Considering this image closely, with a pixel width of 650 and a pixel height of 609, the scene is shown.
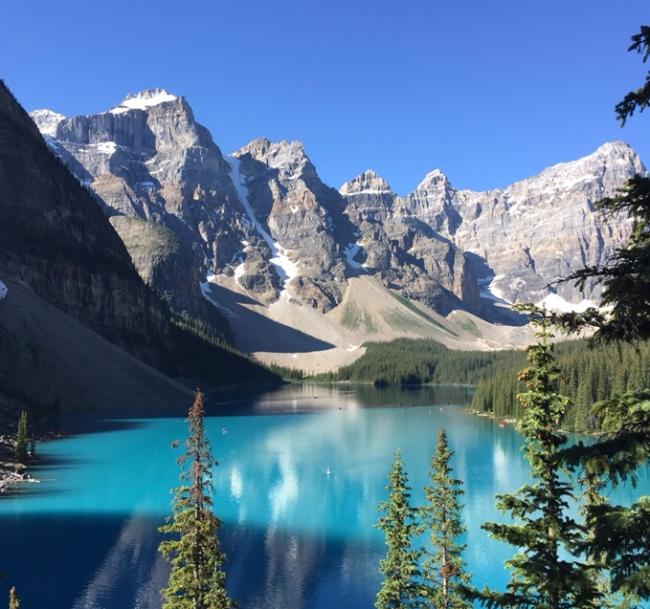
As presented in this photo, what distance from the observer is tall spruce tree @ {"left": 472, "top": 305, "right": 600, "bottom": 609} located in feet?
34.3

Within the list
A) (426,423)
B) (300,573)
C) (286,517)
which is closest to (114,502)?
(286,517)

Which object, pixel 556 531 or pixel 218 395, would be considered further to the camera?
pixel 218 395

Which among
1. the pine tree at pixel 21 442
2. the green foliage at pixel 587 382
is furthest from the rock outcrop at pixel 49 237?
the green foliage at pixel 587 382

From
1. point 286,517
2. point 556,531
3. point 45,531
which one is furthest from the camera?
point 286,517

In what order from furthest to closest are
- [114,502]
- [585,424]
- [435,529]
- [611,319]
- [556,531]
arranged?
[585,424] → [114,502] → [435,529] → [556,531] → [611,319]

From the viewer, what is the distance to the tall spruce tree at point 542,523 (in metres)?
10.5

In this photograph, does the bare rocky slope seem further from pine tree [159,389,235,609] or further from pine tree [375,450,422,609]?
pine tree [375,450,422,609]

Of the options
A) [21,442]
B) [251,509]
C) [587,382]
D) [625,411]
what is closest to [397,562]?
[625,411]

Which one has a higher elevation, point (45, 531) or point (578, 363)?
point (578, 363)

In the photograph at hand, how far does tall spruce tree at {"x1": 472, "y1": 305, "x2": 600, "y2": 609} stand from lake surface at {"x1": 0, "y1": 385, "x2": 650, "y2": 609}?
27.6 meters

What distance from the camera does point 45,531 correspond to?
48.8 meters

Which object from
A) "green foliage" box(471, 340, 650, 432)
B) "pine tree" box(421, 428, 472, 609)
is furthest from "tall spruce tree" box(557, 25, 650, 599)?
"green foliage" box(471, 340, 650, 432)

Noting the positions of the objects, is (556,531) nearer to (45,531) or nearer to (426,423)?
(45,531)

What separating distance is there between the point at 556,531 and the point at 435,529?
12604mm
